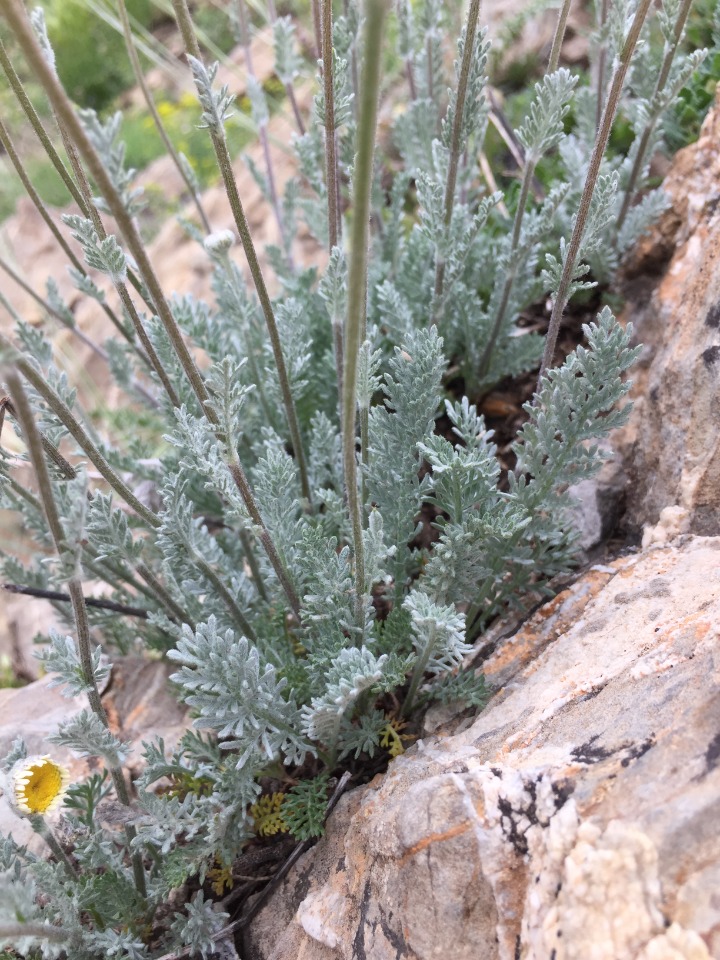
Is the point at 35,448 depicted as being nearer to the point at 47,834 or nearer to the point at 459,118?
the point at 47,834

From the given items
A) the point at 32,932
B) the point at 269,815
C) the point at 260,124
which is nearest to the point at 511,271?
the point at 260,124

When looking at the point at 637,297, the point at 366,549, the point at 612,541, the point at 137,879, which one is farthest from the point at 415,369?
the point at 137,879

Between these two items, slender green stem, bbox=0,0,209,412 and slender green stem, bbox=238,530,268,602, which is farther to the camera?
slender green stem, bbox=238,530,268,602

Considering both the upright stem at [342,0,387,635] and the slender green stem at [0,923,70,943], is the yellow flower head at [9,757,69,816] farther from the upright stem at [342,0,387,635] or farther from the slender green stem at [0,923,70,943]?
the upright stem at [342,0,387,635]

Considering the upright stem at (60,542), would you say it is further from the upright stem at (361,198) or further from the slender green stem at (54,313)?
the slender green stem at (54,313)

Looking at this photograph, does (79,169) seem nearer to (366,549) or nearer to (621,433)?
(366,549)

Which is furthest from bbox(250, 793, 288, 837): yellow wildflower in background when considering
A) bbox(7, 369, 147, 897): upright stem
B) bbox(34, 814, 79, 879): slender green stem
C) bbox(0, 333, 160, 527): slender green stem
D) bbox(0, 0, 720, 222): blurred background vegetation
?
bbox(0, 0, 720, 222): blurred background vegetation
